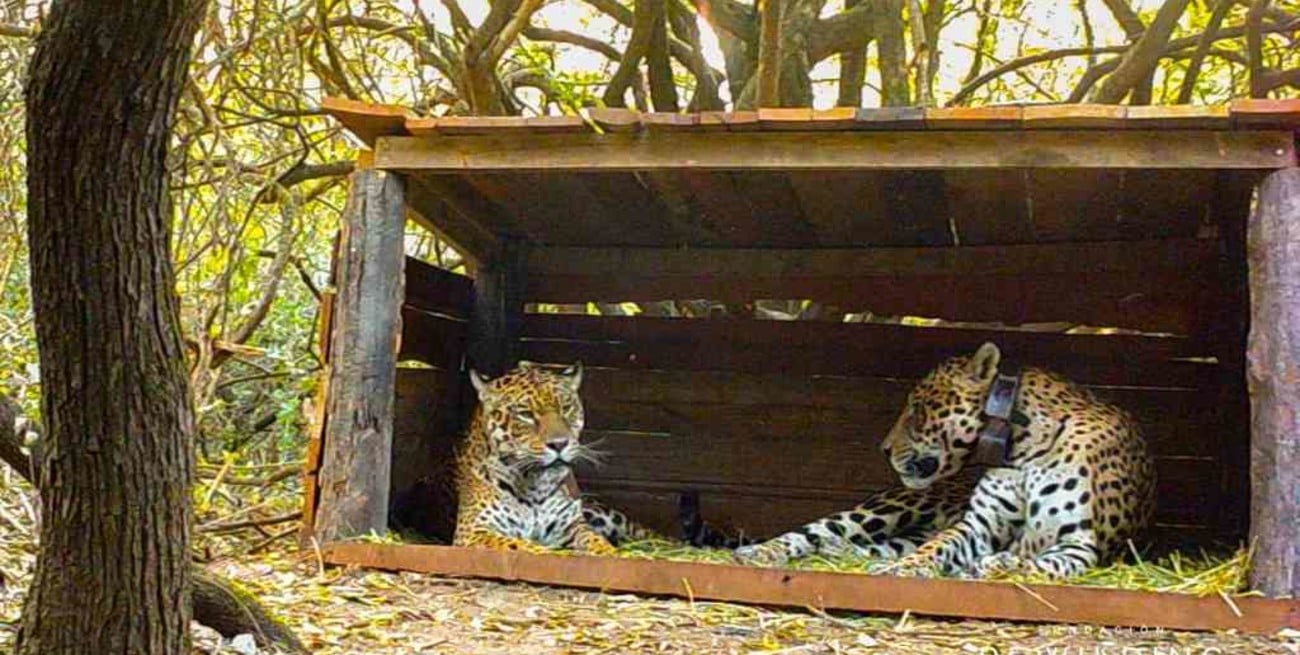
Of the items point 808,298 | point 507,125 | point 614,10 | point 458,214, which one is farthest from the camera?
point 614,10

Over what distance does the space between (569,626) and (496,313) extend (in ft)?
9.93

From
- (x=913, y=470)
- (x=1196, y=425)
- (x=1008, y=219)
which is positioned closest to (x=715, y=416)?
(x=913, y=470)

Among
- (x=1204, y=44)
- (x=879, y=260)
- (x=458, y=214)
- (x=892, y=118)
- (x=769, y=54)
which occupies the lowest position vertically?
(x=879, y=260)

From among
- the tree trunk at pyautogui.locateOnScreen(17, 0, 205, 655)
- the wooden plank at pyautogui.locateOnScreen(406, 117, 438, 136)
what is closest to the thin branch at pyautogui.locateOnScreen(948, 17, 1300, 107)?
the wooden plank at pyautogui.locateOnScreen(406, 117, 438, 136)

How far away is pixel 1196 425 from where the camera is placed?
6.50m

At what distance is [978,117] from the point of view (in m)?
4.70

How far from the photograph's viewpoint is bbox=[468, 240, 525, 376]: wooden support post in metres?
7.13

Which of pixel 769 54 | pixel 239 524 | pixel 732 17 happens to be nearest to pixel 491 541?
pixel 239 524

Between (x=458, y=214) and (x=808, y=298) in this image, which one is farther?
(x=808, y=298)

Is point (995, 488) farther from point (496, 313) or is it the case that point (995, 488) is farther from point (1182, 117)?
point (496, 313)

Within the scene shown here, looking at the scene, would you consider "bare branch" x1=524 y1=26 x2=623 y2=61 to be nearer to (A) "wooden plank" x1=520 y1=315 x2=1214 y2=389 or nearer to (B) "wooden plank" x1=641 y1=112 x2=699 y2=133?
(A) "wooden plank" x1=520 y1=315 x2=1214 y2=389

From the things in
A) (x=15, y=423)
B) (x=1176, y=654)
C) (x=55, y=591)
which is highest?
(x=15, y=423)

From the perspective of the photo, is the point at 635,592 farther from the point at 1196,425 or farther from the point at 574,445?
the point at 1196,425

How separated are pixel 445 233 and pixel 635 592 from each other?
240 cm
